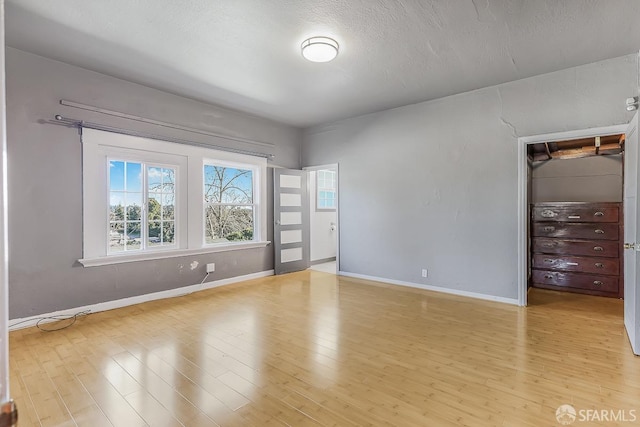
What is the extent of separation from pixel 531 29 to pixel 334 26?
1813 mm

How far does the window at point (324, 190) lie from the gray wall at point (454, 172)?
1462mm

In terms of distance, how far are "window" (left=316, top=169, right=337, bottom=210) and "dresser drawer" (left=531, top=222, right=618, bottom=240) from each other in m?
4.12

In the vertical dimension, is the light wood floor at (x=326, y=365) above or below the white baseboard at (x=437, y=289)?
below

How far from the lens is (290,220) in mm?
6016

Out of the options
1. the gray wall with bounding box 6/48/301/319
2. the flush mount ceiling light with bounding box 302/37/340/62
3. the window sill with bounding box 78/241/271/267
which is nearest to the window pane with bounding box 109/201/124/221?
the gray wall with bounding box 6/48/301/319

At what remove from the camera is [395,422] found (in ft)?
5.74

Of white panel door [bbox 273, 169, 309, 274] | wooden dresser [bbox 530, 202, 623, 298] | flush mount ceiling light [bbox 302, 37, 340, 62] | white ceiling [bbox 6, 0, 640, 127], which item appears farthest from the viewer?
white panel door [bbox 273, 169, 309, 274]

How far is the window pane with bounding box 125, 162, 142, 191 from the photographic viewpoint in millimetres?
4047

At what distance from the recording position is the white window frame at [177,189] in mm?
3643

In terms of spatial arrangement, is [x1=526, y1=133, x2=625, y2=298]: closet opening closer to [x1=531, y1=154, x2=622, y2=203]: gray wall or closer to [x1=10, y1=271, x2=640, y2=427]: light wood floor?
[x1=531, y1=154, x2=622, y2=203]: gray wall

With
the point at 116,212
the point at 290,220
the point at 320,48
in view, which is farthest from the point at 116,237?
the point at 320,48

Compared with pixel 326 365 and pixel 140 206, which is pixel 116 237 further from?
pixel 326 365

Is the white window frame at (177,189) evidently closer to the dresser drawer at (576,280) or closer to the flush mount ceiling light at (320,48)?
the flush mount ceiling light at (320,48)

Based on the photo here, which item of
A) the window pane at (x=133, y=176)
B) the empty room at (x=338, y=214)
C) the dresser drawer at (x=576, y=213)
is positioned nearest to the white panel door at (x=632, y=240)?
the empty room at (x=338, y=214)
